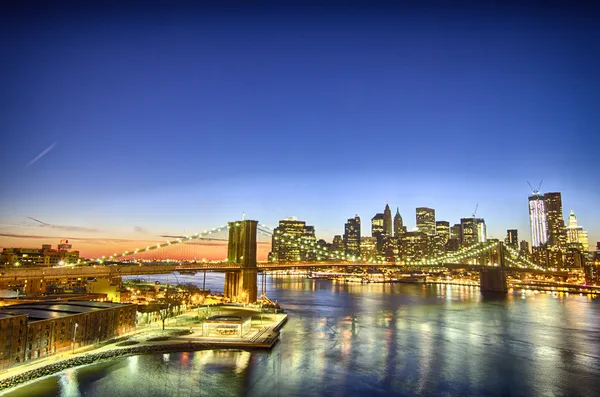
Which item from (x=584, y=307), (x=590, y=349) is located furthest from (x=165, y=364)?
(x=584, y=307)

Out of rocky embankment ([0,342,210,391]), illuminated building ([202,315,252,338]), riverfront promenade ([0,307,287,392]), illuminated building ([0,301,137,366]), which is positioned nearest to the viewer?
rocky embankment ([0,342,210,391])

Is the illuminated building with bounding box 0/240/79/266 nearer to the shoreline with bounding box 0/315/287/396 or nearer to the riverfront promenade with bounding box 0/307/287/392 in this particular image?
the riverfront promenade with bounding box 0/307/287/392

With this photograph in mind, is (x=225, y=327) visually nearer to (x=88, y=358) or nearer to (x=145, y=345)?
(x=145, y=345)

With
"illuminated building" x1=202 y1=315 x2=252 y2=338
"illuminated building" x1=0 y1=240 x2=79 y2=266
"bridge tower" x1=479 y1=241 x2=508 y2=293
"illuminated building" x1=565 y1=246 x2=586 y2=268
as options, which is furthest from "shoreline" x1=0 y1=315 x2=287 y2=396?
"illuminated building" x1=565 y1=246 x2=586 y2=268

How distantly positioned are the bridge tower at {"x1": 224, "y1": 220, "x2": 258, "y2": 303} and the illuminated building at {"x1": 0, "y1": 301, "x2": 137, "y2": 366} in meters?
22.7

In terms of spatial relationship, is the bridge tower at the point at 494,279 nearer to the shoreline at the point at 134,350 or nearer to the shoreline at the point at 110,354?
the shoreline at the point at 134,350

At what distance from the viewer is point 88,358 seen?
2605 centimetres

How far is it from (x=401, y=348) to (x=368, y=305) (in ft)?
104

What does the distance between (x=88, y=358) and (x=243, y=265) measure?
101ft

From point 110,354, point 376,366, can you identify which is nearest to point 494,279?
point 376,366

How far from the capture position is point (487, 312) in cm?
5603

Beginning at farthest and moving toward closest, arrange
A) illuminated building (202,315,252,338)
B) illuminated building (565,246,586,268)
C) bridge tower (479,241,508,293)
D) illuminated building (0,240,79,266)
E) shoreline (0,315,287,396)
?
illuminated building (565,246,586,268)
illuminated building (0,240,79,266)
bridge tower (479,241,508,293)
illuminated building (202,315,252,338)
shoreline (0,315,287,396)

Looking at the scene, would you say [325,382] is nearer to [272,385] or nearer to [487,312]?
[272,385]

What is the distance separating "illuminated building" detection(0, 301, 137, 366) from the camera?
2311 centimetres
